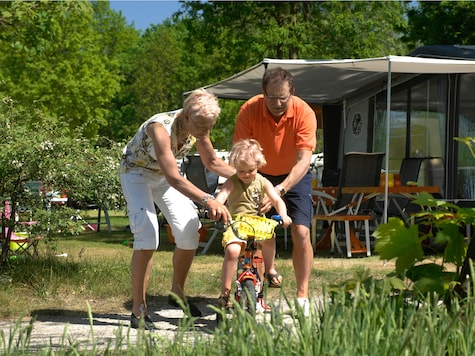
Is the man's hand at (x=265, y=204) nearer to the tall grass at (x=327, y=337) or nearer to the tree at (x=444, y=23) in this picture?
the tall grass at (x=327, y=337)

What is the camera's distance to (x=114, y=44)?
48.1 metres

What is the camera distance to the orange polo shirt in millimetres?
5742

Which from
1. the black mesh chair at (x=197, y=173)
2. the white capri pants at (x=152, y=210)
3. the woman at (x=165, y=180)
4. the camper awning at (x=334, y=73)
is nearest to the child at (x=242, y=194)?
the woman at (x=165, y=180)

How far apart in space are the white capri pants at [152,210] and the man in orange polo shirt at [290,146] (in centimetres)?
58

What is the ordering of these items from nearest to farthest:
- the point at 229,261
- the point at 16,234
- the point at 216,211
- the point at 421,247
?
the point at 421,247 < the point at 216,211 < the point at 229,261 < the point at 16,234

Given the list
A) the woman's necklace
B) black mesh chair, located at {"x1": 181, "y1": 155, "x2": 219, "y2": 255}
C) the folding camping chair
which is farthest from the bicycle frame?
black mesh chair, located at {"x1": 181, "y1": 155, "x2": 219, "y2": 255}

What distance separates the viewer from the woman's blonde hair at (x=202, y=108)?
16.4 feet

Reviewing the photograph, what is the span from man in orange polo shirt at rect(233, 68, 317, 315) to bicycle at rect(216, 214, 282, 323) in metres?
0.35

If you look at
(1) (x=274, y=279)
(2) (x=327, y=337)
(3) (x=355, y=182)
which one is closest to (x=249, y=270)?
(1) (x=274, y=279)

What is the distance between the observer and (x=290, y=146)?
581cm

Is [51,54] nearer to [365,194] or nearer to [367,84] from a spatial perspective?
[367,84]

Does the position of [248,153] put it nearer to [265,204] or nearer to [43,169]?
[265,204]

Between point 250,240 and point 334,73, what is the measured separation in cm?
640

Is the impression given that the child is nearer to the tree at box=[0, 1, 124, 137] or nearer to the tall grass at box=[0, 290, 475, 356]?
the tall grass at box=[0, 290, 475, 356]
